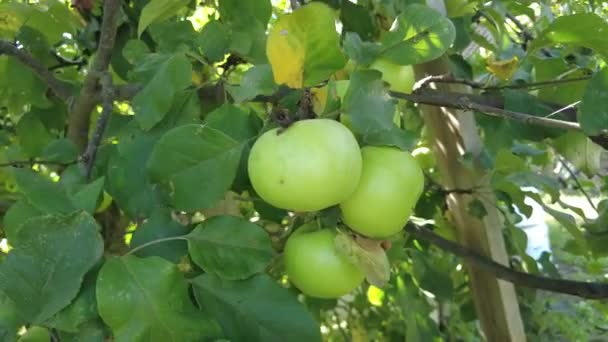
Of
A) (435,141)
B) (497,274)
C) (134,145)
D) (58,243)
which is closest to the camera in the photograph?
(58,243)

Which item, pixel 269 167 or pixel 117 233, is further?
pixel 117 233

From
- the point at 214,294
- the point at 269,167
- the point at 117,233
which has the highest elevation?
the point at 269,167

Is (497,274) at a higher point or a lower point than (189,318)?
lower

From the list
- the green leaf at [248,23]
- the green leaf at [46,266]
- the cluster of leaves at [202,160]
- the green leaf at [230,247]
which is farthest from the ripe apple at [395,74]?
the green leaf at [46,266]

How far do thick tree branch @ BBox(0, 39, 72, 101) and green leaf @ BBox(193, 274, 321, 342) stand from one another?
0.42m

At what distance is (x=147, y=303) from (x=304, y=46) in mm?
237

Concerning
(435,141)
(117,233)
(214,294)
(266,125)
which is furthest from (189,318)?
(435,141)

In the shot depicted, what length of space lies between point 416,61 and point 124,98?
342 mm

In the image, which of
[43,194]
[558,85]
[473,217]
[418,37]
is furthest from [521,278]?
[43,194]

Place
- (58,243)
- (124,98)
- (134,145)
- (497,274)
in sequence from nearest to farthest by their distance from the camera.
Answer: (58,243)
(134,145)
(124,98)
(497,274)

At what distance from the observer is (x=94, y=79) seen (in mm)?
751

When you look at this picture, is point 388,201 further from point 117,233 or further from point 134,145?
point 117,233

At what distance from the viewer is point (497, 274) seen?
104cm

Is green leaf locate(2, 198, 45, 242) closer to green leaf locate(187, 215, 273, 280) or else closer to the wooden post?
green leaf locate(187, 215, 273, 280)
